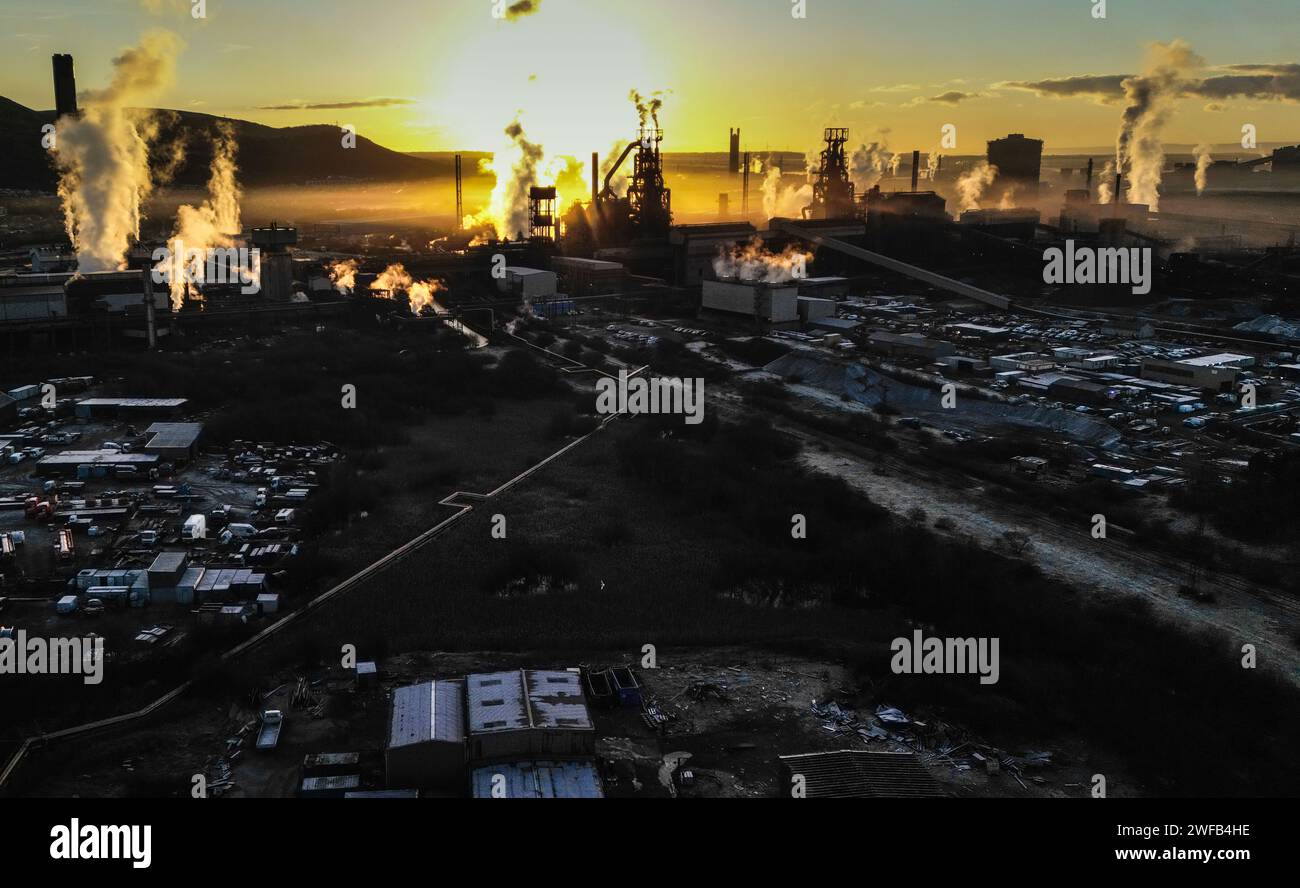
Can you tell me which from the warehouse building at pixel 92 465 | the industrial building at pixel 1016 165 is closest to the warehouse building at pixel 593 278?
the warehouse building at pixel 92 465

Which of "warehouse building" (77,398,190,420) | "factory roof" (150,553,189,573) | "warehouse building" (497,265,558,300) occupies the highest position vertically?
"warehouse building" (497,265,558,300)

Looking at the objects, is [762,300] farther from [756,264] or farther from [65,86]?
[65,86]

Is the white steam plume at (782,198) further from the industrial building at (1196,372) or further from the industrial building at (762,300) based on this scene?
the industrial building at (1196,372)

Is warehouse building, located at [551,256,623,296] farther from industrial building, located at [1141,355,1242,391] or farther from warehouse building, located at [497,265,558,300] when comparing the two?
industrial building, located at [1141,355,1242,391]

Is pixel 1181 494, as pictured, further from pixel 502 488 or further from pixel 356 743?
pixel 356 743

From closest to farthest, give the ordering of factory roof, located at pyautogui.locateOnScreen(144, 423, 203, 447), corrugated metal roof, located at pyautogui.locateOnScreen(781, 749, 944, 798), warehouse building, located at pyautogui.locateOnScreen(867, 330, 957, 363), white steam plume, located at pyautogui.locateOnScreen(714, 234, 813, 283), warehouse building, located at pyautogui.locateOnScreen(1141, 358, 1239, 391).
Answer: corrugated metal roof, located at pyautogui.locateOnScreen(781, 749, 944, 798), factory roof, located at pyautogui.locateOnScreen(144, 423, 203, 447), warehouse building, located at pyautogui.locateOnScreen(1141, 358, 1239, 391), warehouse building, located at pyautogui.locateOnScreen(867, 330, 957, 363), white steam plume, located at pyautogui.locateOnScreen(714, 234, 813, 283)

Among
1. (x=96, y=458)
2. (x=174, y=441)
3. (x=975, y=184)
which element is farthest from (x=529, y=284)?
(x=975, y=184)

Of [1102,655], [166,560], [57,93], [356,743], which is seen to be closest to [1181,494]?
[1102,655]

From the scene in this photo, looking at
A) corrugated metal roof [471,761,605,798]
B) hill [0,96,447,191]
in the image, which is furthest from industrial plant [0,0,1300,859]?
hill [0,96,447,191]
